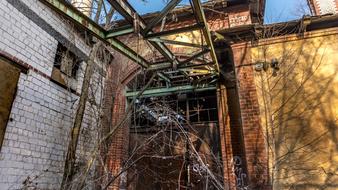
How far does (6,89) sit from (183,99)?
4377 millimetres

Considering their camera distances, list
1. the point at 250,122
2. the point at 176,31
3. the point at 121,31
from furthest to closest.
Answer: the point at 250,122
the point at 176,31
the point at 121,31

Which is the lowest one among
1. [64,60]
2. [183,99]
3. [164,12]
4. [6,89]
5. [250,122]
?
[250,122]

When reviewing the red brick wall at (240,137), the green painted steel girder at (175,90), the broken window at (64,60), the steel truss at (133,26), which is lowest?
the red brick wall at (240,137)

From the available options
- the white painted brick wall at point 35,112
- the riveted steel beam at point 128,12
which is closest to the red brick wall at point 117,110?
the white painted brick wall at point 35,112

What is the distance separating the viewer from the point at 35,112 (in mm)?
4684

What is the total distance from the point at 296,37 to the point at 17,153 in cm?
626

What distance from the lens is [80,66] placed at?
21.0 ft

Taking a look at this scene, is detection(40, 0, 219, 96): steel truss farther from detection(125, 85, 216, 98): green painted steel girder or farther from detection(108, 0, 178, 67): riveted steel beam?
detection(125, 85, 216, 98): green painted steel girder

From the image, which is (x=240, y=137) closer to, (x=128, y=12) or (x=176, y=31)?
(x=176, y=31)

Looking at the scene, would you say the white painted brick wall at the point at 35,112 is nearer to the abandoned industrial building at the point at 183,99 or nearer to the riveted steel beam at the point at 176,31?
the abandoned industrial building at the point at 183,99

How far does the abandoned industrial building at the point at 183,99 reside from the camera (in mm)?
4023

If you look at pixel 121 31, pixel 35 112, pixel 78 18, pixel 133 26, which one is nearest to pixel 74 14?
pixel 78 18

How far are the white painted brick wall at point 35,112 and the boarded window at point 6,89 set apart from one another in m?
0.12

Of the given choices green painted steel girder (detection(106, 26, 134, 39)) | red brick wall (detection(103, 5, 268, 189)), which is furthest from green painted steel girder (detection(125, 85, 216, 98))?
green painted steel girder (detection(106, 26, 134, 39))
